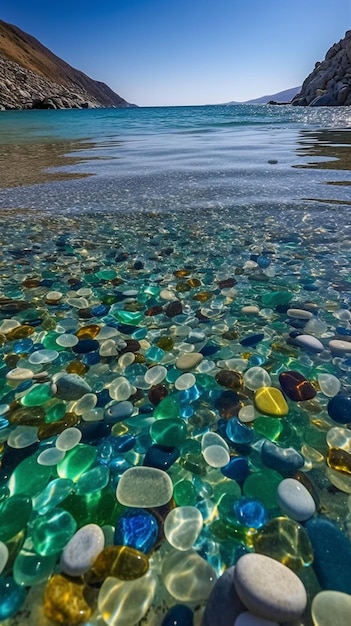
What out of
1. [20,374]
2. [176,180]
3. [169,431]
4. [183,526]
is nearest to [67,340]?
[20,374]

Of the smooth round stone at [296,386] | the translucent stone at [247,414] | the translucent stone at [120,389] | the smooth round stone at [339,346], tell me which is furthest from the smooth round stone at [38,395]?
the smooth round stone at [339,346]

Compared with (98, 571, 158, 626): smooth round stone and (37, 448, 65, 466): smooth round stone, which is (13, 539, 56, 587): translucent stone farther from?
(37, 448, 65, 466): smooth round stone

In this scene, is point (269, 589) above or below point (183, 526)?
above

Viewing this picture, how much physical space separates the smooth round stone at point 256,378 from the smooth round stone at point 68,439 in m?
0.79

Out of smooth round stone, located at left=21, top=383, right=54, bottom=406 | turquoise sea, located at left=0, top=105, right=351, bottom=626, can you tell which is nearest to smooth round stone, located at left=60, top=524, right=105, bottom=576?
turquoise sea, located at left=0, top=105, right=351, bottom=626

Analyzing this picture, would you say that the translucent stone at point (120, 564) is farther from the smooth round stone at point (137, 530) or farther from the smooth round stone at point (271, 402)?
the smooth round stone at point (271, 402)

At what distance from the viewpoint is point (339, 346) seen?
5.88 feet

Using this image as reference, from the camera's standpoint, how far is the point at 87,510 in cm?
107

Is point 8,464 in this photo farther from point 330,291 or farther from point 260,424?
point 330,291

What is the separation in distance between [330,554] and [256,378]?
769 mm

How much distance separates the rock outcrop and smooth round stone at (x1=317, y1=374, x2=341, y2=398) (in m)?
69.1

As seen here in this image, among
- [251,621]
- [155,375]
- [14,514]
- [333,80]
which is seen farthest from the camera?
[333,80]

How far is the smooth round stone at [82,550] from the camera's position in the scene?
893 mm

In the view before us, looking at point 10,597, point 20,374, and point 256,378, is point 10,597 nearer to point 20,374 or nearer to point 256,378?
point 20,374
